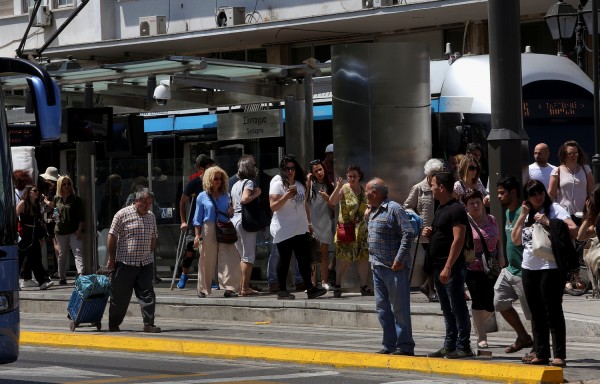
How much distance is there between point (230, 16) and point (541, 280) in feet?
75.9

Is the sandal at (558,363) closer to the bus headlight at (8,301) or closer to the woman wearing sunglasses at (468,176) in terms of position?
the bus headlight at (8,301)

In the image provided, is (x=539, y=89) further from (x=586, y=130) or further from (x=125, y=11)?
(x=125, y=11)

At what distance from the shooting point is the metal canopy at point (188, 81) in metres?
19.2

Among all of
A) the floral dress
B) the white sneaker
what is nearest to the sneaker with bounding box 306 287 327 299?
the floral dress

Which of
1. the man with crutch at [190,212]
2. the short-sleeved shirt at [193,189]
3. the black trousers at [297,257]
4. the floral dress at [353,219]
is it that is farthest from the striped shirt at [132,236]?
the short-sleeved shirt at [193,189]

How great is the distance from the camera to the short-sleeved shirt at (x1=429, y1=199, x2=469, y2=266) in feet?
41.0

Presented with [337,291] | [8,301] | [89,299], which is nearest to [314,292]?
[337,291]

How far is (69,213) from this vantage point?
21531 millimetres

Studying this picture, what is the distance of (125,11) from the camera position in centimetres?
3694

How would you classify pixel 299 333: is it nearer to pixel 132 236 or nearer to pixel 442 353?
pixel 132 236

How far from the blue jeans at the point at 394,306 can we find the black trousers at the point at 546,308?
1233 millimetres

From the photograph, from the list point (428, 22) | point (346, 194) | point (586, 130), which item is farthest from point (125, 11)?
point (346, 194)

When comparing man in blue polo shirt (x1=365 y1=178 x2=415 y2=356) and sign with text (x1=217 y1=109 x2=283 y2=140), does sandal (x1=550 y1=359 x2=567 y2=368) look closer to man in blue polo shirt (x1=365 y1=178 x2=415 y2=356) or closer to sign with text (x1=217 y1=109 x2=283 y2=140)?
man in blue polo shirt (x1=365 y1=178 x2=415 y2=356)

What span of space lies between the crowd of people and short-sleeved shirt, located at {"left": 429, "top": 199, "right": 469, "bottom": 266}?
13mm
